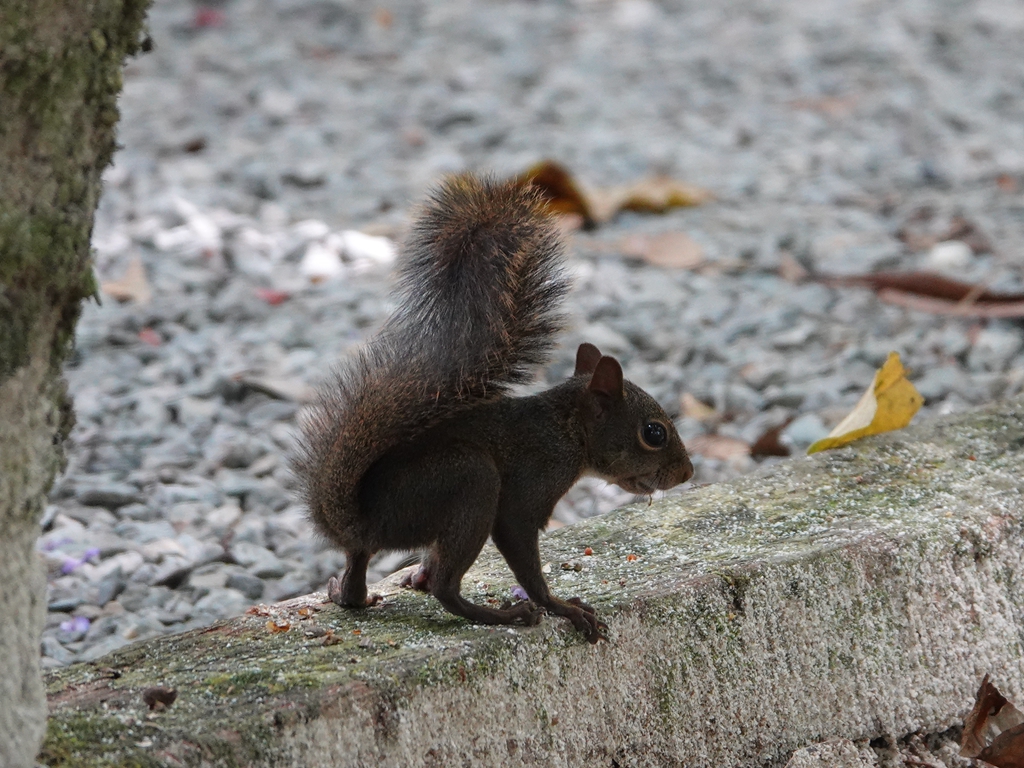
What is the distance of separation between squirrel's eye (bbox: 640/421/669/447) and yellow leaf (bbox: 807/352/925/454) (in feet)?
1.69

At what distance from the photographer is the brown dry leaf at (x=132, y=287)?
15.6ft

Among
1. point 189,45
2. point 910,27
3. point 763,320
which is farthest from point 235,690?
point 910,27

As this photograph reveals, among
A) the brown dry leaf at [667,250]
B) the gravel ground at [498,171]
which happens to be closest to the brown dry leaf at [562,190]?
the gravel ground at [498,171]

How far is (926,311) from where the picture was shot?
189 inches

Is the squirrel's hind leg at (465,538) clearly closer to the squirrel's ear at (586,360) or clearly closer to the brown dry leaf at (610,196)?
the squirrel's ear at (586,360)

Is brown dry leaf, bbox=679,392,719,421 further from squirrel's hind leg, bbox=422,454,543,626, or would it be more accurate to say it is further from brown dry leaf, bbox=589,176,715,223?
squirrel's hind leg, bbox=422,454,543,626

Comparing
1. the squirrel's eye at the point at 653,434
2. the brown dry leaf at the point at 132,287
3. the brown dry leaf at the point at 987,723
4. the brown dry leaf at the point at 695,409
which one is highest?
the squirrel's eye at the point at 653,434

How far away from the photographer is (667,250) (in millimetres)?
5387

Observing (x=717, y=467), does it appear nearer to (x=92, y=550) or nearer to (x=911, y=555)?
(x=911, y=555)

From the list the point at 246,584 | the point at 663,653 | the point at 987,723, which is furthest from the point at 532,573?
the point at 246,584

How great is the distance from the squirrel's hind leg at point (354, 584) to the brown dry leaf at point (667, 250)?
3155 millimetres

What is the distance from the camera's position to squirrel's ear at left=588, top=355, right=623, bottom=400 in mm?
2553

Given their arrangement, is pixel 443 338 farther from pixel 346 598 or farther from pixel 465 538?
pixel 346 598

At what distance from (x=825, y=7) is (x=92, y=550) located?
7.46 meters
